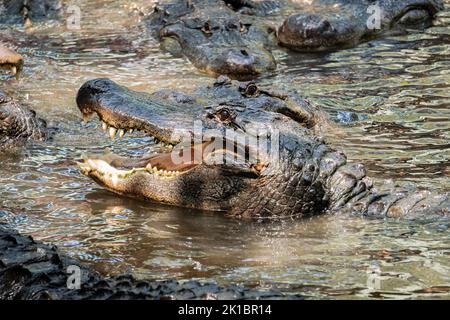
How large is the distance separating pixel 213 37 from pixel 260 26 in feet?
2.99

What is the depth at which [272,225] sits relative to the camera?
250 inches

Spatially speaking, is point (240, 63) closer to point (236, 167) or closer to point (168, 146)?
point (168, 146)

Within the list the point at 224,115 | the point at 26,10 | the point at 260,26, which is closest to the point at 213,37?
the point at 260,26

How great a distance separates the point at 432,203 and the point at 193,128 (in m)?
1.74

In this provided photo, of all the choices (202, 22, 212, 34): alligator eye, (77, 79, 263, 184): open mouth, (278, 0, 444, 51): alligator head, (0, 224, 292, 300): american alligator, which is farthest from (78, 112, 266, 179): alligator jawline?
(278, 0, 444, 51): alligator head

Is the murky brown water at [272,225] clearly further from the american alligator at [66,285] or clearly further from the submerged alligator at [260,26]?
the american alligator at [66,285]

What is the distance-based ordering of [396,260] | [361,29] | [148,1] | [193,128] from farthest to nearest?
[148,1], [361,29], [193,128], [396,260]

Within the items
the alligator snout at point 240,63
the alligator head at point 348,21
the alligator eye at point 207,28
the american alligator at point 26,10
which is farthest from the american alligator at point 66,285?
the american alligator at point 26,10

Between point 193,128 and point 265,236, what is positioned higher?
point 193,128

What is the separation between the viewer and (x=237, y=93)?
8078 millimetres

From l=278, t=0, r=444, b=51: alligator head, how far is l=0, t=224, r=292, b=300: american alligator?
7751 mm
